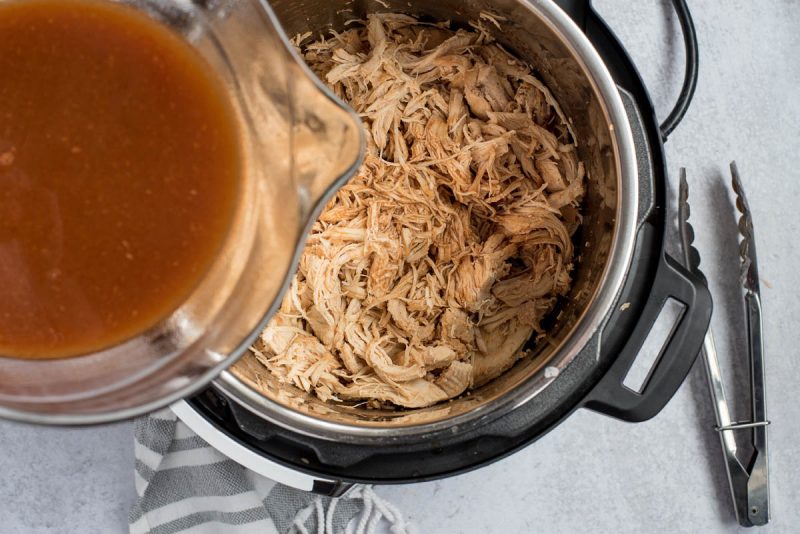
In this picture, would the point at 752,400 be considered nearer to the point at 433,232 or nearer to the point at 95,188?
the point at 433,232

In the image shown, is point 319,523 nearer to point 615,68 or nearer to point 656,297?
point 656,297

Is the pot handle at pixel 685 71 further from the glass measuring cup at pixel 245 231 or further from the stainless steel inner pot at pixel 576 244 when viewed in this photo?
the glass measuring cup at pixel 245 231

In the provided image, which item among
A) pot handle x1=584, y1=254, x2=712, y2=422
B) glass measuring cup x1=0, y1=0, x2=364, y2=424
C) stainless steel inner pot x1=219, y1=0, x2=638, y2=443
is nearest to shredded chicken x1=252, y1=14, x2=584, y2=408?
stainless steel inner pot x1=219, y1=0, x2=638, y2=443

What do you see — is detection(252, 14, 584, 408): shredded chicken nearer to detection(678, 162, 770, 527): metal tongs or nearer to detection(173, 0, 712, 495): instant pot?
detection(173, 0, 712, 495): instant pot

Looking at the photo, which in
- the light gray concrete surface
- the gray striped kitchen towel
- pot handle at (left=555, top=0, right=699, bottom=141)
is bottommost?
the gray striped kitchen towel

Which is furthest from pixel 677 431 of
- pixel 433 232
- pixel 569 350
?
pixel 433 232

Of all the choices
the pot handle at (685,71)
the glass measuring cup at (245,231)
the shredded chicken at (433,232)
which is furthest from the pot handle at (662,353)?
the glass measuring cup at (245,231)

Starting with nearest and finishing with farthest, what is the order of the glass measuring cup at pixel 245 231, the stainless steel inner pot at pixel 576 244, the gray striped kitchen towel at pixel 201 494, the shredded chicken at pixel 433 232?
the glass measuring cup at pixel 245 231 → the stainless steel inner pot at pixel 576 244 → the shredded chicken at pixel 433 232 → the gray striped kitchen towel at pixel 201 494
